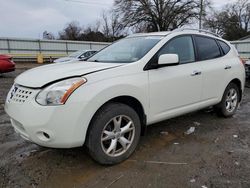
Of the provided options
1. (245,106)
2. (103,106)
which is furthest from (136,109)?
(245,106)

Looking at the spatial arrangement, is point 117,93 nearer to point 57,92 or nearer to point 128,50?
point 57,92

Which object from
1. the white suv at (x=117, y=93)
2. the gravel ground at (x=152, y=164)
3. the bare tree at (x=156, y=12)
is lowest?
the gravel ground at (x=152, y=164)

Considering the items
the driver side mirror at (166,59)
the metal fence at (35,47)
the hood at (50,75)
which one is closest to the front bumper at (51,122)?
the hood at (50,75)

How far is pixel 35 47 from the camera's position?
2647 cm

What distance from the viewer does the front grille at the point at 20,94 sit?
2.83 metres

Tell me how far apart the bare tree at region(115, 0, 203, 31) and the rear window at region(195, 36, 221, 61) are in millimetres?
31675

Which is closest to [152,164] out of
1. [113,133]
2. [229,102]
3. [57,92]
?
[113,133]

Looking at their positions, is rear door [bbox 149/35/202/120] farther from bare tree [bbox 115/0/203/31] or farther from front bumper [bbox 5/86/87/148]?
bare tree [bbox 115/0/203/31]

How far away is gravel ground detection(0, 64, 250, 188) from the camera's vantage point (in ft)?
9.22

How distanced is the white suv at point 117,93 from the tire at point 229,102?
0.34m

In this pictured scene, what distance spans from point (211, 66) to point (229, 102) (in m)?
1.13

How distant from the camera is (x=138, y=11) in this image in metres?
34.8

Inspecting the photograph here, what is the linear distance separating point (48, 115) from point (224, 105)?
140 inches

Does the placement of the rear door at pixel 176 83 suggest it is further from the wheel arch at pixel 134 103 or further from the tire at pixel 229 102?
the tire at pixel 229 102
